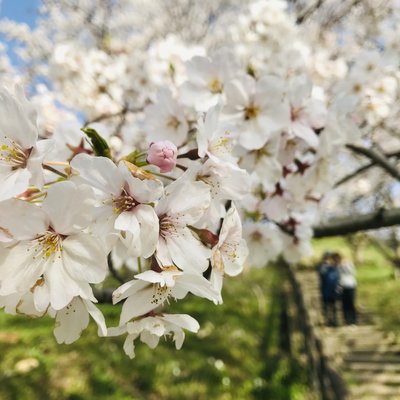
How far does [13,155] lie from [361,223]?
1.60 meters

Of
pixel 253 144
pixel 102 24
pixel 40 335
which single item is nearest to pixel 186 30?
pixel 102 24

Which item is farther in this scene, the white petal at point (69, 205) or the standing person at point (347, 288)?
the standing person at point (347, 288)

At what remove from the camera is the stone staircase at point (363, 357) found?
578 centimetres

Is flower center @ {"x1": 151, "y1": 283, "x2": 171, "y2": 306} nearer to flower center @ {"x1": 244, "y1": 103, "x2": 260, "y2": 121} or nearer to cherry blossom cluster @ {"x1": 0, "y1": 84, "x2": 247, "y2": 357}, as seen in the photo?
cherry blossom cluster @ {"x1": 0, "y1": 84, "x2": 247, "y2": 357}

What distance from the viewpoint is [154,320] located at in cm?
94

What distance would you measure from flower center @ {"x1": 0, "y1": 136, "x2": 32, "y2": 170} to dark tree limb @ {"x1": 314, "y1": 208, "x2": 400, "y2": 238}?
1546mm

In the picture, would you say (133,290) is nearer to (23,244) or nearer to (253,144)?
(23,244)

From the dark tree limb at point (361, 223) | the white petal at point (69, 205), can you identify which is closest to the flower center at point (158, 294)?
the white petal at point (69, 205)

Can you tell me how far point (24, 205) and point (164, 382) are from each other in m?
4.95

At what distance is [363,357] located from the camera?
686 centimetres

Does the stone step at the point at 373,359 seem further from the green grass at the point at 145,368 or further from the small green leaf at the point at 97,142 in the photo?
the small green leaf at the point at 97,142

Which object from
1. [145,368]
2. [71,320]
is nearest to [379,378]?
[145,368]

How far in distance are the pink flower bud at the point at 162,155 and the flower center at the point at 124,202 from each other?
0.28 ft

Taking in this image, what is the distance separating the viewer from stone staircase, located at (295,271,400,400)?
19.0 feet
